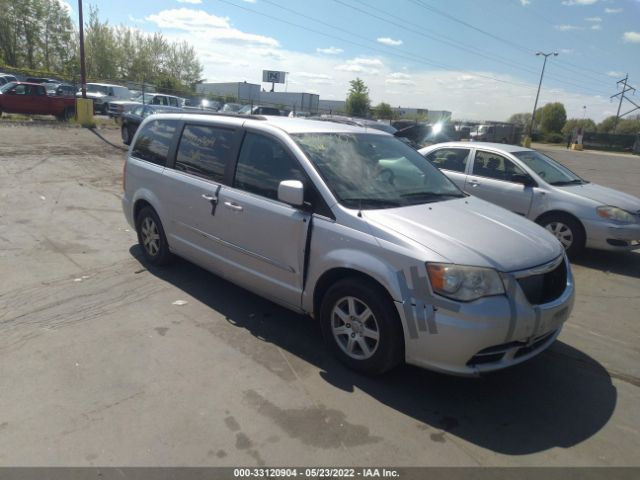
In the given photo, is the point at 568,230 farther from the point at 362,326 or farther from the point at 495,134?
the point at 495,134

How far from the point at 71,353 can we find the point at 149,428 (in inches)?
47.6

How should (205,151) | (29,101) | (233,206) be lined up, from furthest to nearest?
(29,101)
(205,151)
(233,206)

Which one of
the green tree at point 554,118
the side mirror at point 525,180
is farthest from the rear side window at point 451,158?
the green tree at point 554,118

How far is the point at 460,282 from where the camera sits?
2.97m

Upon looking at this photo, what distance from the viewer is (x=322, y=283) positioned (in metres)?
3.62

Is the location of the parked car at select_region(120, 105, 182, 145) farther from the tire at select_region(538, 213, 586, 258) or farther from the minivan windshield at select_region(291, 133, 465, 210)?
the minivan windshield at select_region(291, 133, 465, 210)

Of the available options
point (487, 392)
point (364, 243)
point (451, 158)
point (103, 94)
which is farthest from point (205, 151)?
point (103, 94)

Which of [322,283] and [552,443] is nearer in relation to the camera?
[552,443]

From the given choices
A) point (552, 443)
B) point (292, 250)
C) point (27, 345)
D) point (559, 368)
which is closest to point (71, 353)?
point (27, 345)

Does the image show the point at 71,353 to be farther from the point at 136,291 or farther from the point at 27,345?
the point at 136,291

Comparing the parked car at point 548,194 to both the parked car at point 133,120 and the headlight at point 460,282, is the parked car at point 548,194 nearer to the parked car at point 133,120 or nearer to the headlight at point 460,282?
the headlight at point 460,282

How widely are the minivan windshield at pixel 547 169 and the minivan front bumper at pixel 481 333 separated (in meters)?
4.59

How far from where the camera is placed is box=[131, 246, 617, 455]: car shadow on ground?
296 centimetres

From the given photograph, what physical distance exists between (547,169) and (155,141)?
5.80m
